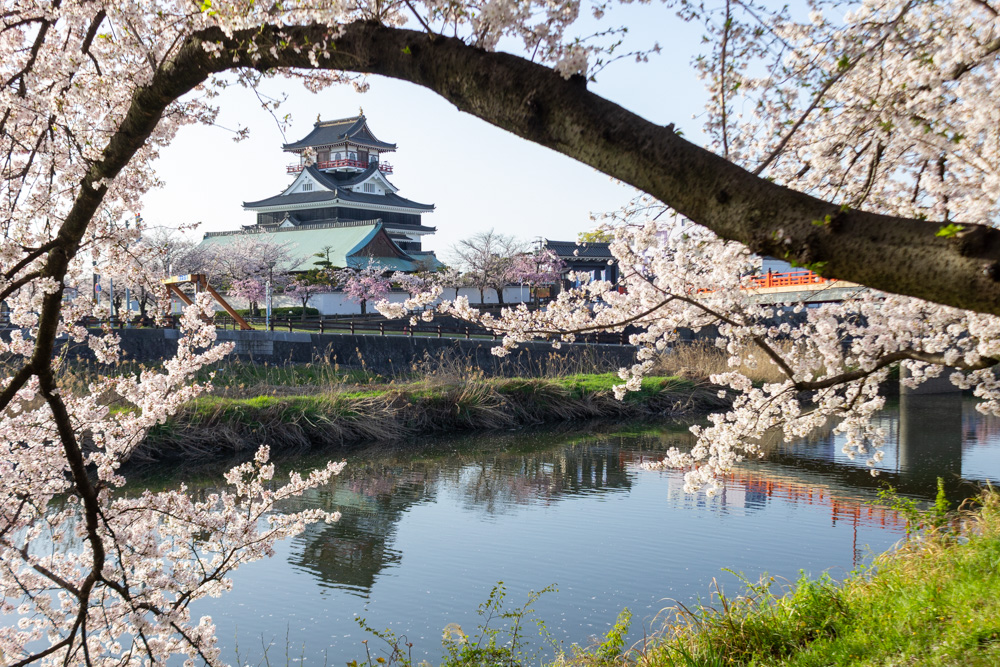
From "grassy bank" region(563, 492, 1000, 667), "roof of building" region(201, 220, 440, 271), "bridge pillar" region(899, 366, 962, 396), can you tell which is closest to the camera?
"grassy bank" region(563, 492, 1000, 667)

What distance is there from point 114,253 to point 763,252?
2.59 meters

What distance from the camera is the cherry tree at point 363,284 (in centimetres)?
3159

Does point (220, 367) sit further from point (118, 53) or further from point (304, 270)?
point (304, 270)

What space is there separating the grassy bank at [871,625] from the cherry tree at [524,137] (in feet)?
2.67

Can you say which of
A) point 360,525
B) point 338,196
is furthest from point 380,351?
point 338,196

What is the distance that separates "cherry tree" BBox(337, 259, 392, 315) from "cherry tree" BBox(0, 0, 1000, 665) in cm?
2666

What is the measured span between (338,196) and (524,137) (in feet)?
135

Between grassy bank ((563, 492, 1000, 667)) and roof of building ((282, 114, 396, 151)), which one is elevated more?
roof of building ((282, 114, 396, 151))

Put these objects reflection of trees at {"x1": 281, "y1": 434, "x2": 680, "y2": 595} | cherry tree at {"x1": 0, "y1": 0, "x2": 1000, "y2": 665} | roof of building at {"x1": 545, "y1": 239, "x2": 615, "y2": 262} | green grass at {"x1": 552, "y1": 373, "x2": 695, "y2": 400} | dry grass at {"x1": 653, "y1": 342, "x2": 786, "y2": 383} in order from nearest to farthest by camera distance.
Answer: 1. cherry tree at {"x1": 0, "y1": 0, "x2": 1000, "y2": 665}
2. reflection of trees at {"x1": 281, "y1": 434, "x2": 680, "y2": 595}
3. green grass at {"x1": 552, "y1": 373, "x2": 695, "y2": 400}
4. dry grass at {"x1": 653, "y1": 342, "x2": 786, "y2": 383}
5. roof of building at {"x1": 545, "y1": 239, "x2": 615, "y2": 262}

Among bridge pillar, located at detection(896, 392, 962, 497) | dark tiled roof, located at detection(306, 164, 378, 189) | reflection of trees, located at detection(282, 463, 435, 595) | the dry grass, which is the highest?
dark tiled roof, located at detection(306, 164, 378, 189)

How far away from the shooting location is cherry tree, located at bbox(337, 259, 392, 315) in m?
31.6

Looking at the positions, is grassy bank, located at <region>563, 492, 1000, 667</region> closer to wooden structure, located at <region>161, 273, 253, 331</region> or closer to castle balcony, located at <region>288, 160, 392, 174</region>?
wooden structure, located at <region>161, 273, 253, 331</region>

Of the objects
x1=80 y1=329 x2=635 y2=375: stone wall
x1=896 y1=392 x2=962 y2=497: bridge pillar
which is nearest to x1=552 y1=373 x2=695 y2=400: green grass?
x1=80 y1=329 x2=635 y2=375: stone wall

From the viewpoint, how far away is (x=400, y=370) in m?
19.5
